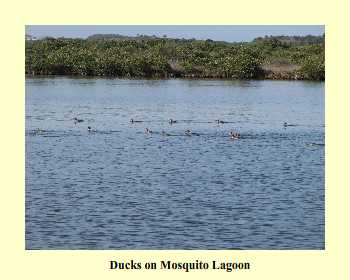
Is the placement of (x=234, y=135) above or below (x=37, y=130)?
below

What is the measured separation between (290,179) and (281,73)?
56.6 meters

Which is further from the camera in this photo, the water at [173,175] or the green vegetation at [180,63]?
the green vegetation at [180,63]

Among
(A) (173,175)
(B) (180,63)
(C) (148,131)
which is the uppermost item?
(B) (180,63)

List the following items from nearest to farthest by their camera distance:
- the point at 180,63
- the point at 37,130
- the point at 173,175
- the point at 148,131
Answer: the point at 173,175 < the point at 37,130 < the point at 148,131 < the point at 180,63

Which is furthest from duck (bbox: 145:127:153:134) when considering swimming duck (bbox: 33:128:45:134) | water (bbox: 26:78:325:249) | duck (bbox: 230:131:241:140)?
swimming duck (bbox: 33:128:45:134)

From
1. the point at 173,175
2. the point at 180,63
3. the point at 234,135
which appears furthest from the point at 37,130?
the point at 180,63

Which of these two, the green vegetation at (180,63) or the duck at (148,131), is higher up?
the green vegetation at (180,63)

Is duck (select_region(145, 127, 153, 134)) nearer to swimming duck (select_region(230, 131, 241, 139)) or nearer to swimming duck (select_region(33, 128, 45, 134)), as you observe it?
swimming duck (select_region(230, 131, 241, 139))

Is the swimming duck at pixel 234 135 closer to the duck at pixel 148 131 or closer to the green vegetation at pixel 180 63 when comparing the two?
the duck at pixel 148 131

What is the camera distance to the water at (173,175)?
71.9ft

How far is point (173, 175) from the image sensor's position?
2998cm

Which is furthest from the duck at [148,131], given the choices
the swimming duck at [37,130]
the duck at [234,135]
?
the swimming duck at [37,130]

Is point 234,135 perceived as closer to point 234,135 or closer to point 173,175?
point 234,135
